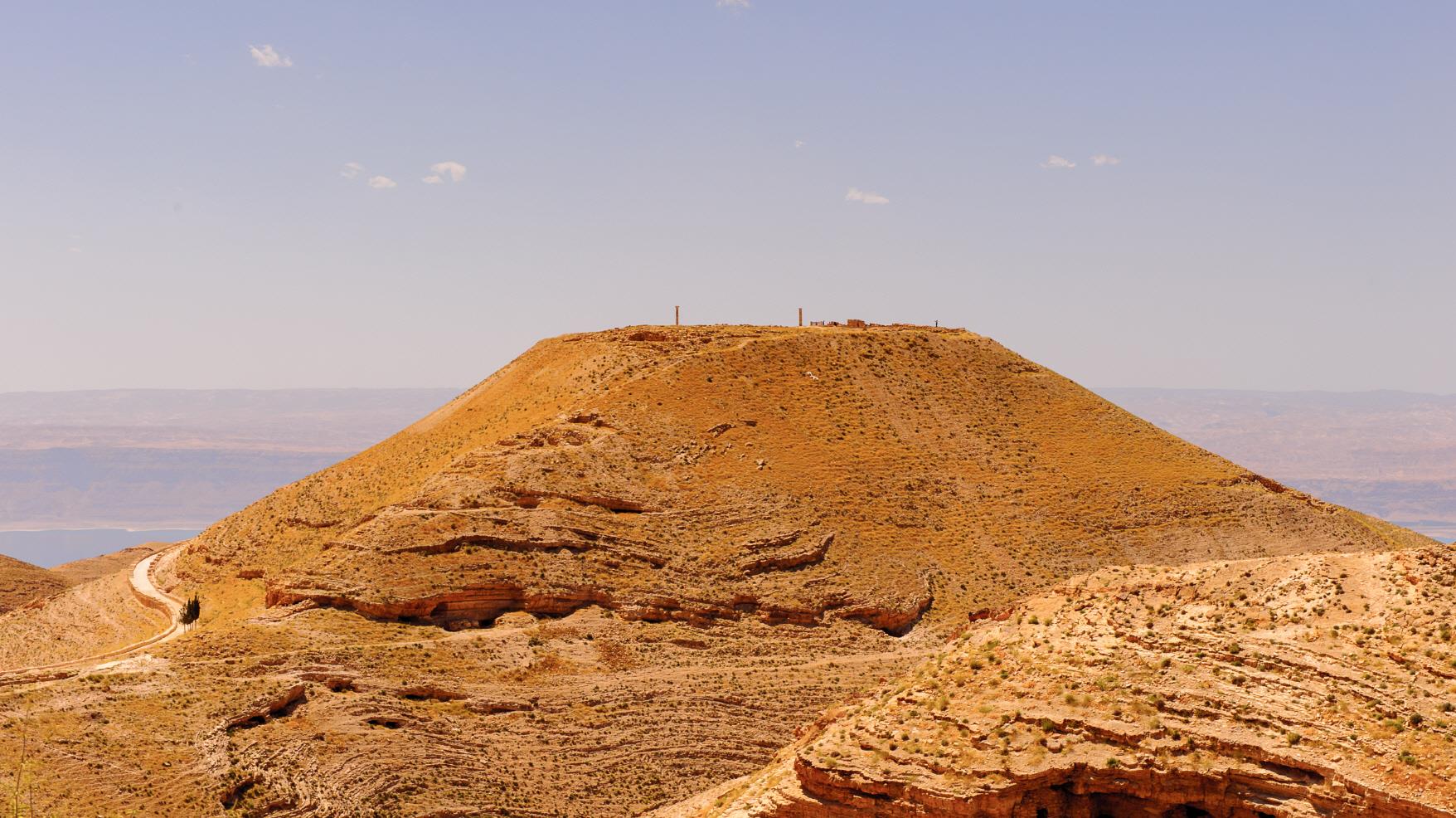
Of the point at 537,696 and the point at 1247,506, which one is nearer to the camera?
the point at 537,696

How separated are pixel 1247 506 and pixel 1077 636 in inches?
1525

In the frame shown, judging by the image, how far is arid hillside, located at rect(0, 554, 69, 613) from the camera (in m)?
83.6

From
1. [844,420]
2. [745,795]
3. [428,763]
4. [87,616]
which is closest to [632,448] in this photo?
[844,420]

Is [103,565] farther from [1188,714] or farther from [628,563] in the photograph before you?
[1188,714]

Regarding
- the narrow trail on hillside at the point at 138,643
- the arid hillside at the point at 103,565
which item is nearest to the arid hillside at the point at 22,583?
the arid hillside at the point at 103,565

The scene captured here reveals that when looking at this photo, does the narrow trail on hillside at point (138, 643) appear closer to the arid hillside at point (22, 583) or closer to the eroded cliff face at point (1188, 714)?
the arid hillside at point (22, 583)

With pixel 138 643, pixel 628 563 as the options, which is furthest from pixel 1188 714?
pixel 138 643

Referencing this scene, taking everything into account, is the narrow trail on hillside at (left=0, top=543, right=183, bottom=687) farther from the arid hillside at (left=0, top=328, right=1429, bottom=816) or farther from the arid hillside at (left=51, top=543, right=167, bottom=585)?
the arid hillside at (left=51, top=543, right=167, bottom=585)

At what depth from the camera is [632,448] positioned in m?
60.2

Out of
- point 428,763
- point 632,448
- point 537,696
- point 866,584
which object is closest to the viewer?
point 428,763

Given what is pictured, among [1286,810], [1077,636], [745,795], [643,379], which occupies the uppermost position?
[643,379]

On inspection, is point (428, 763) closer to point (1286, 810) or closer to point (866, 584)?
point (866, 584)

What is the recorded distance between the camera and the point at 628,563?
177 ft

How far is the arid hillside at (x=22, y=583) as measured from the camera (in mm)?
83562
